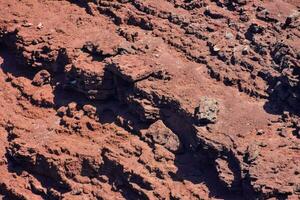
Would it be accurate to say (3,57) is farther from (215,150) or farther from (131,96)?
(215,150)

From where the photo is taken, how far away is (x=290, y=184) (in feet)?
43.1

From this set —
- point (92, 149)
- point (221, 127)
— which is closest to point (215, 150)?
point (221, 127)

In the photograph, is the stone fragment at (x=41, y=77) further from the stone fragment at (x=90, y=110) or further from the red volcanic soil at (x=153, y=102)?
the stone fragment at (x=90, y=110)

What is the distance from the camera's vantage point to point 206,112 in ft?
46.5

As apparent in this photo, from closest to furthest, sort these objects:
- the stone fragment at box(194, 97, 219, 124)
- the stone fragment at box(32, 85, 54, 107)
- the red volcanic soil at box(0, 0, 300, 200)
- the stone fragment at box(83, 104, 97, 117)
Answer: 1. the red volcanic soil at box(0, 0, 300, 200)
2. the stone fragment at box(194, 97, 219, 124)
3. the stone fragment at box(83, 104, 97, 117)
4. the stone fragment at box(32, 85, 54, 107)

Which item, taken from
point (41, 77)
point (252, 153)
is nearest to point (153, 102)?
point (252, 153)

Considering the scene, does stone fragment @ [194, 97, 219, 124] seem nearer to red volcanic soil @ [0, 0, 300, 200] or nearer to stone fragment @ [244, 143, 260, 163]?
red volcanic soil @ [0, 0, 300, 200]

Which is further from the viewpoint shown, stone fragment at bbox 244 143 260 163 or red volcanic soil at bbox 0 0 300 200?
red volcanic soil at bbox 0 0 300 200

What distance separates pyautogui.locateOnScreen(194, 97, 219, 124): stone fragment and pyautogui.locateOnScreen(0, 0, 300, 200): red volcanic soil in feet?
0.09

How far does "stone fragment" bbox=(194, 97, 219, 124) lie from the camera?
46.4ft

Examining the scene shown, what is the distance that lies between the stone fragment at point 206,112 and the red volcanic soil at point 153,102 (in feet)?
0.09

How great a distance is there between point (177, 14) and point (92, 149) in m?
4.16

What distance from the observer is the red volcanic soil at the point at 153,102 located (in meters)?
14.0

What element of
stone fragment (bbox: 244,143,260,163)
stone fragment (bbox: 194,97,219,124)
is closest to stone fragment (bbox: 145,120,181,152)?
stone fragment (bbox: 194,97,219,124)
